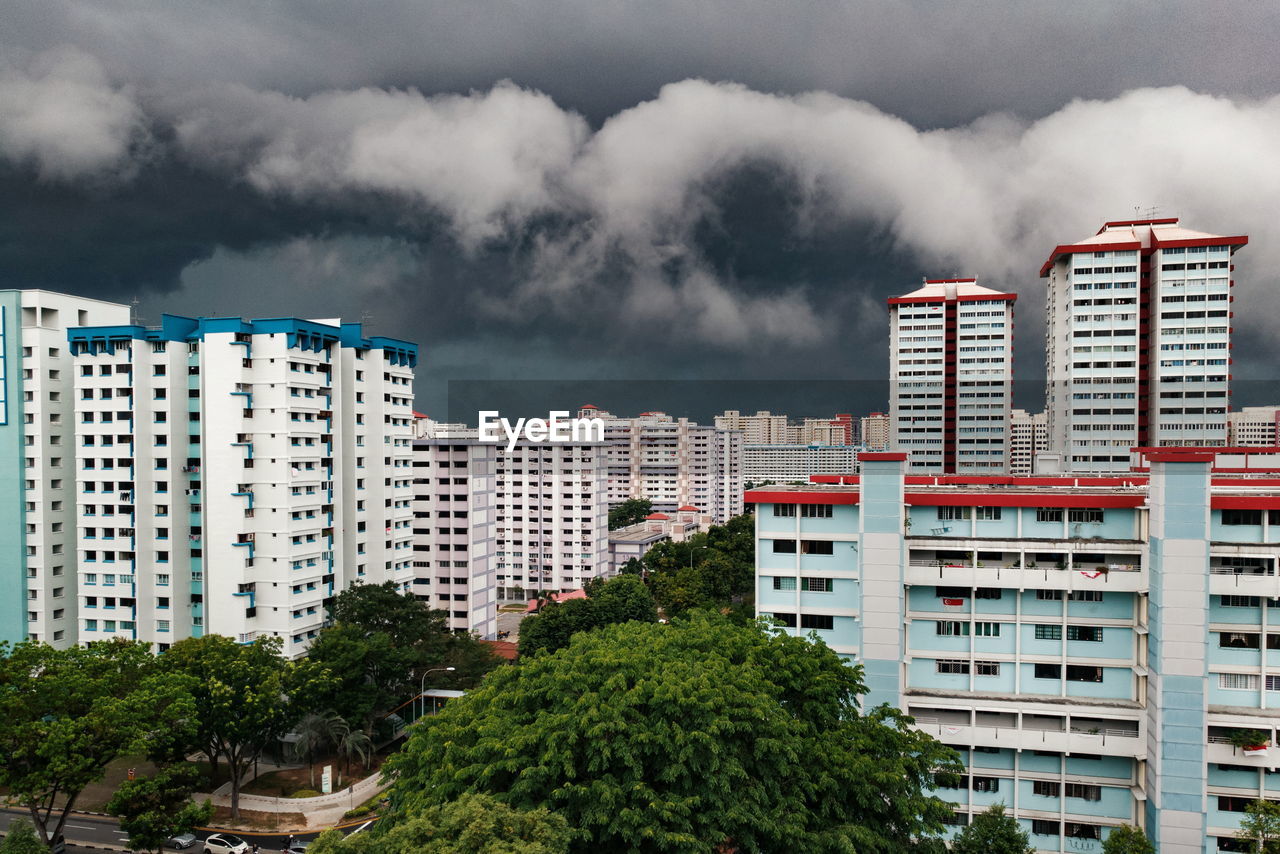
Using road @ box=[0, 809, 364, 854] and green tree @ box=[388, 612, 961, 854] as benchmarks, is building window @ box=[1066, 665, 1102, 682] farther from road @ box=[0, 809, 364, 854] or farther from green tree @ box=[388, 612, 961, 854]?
road @ box=[0, 809, 364, 854]

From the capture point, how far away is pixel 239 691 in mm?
27219

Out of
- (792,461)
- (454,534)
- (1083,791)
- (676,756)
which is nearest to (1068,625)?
(1083,791)

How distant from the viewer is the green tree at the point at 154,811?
22500 mm

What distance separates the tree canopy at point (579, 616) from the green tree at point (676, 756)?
2576 cm

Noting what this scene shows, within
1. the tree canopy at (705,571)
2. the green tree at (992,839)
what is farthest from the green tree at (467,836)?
the tree canopy at (705,571)

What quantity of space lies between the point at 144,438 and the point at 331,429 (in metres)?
8.99

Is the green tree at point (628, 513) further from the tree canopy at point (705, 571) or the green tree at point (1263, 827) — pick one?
the green tree at point (1263, 827)

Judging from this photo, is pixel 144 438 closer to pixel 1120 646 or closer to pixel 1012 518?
pixel 1012 518

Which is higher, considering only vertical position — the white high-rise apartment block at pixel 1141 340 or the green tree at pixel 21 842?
the white high-rise apartment block at pixel 1141 340

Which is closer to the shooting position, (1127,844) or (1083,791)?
(1127,844)

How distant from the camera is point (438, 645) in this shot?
37.4 m

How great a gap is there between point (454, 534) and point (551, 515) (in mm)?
18991

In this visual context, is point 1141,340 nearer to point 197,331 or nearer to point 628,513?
point 628,513

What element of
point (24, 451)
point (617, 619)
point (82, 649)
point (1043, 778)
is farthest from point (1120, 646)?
point (24, 451)
